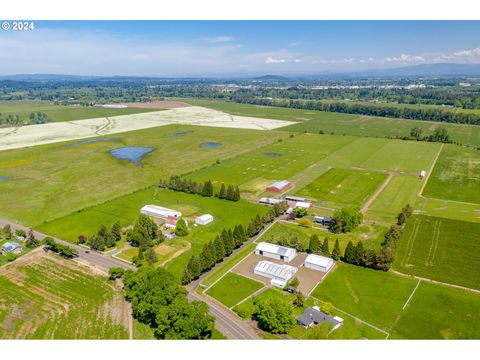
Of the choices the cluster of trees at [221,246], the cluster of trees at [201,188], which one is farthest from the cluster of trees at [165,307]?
the cluster of trees at [201,188]

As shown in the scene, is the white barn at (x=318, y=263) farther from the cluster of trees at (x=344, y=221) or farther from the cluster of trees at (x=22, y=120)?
the cluster of trees at (x=22, y=120)

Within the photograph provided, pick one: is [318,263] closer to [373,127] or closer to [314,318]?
[314,318]

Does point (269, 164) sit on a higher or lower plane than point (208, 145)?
lower

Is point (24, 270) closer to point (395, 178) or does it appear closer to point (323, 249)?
point (323, 249)

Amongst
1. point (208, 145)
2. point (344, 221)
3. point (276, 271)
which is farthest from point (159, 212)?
point (208, 145)

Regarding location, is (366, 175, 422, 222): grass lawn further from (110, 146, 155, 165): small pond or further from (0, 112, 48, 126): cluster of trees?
(0, 112, 48, 126): cluster of trees

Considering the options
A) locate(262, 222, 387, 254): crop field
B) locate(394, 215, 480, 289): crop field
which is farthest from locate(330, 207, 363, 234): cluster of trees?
locate(394, 215, 480, 289): crop field

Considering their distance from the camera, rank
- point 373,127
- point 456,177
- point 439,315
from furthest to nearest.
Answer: point 373,127
point 456,177
point 439,315
